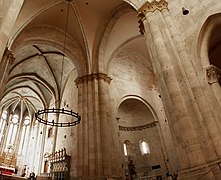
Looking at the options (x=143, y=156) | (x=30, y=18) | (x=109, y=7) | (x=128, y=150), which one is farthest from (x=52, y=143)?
(x=109, y=7)

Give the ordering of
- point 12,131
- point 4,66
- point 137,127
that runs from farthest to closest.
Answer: point 12,131 < point 137,127 < point 4,66

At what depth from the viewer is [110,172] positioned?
9.43 m

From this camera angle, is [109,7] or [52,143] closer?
[109,7]

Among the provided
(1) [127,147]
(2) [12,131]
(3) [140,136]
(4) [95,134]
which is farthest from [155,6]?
(2) [12,131]

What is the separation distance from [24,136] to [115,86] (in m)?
17.2

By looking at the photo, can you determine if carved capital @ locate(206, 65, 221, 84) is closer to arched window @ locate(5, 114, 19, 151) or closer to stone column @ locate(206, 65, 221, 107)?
stone column @ locate(206, 65, 221, 107)

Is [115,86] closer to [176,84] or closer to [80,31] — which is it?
[80,31]

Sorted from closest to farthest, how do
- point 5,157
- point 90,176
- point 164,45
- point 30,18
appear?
point 164,45 → point 90,176 → point 30,18 → point 5,157

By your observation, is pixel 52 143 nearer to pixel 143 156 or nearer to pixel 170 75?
pixel 143 156

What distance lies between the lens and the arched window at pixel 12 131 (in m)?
23.9

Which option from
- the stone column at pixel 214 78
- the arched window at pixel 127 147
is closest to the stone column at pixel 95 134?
the arched window at pixel 127 147

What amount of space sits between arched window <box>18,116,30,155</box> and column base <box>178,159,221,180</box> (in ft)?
77.9

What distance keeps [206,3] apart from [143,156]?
12399 millimetres

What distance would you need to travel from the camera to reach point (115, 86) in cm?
1451
